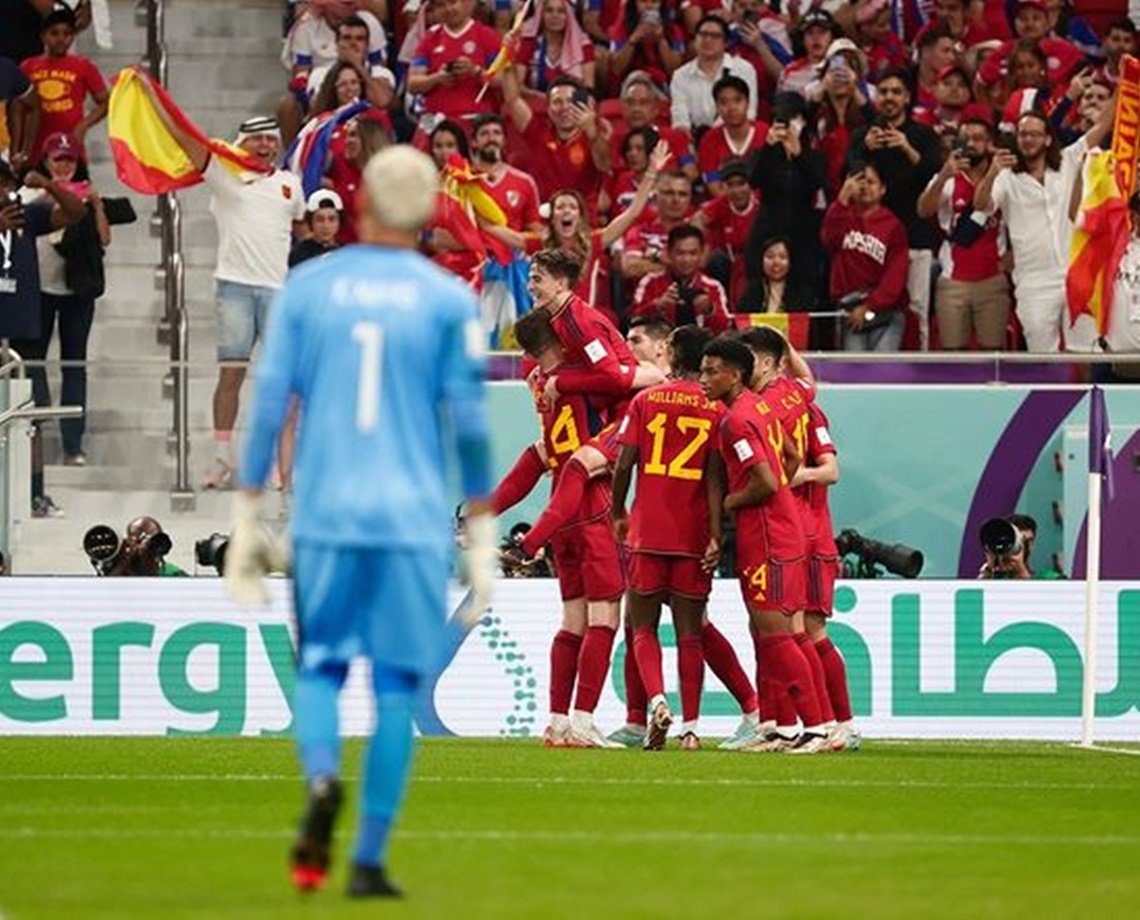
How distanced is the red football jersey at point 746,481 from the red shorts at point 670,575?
0.27 metres

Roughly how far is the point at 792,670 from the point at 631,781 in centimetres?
251

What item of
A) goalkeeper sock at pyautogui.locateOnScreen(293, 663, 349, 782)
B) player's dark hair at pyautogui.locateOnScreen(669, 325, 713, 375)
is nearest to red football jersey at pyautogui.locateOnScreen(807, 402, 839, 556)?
player's dark hair at pyautogui.locateOnScreen(669, 325, 713, 375)

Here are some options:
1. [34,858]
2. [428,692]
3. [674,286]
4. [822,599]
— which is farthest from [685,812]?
[674,286]

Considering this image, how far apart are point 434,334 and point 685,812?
12.7ft

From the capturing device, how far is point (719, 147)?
24.8 meters

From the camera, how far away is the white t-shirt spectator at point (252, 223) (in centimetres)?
2233

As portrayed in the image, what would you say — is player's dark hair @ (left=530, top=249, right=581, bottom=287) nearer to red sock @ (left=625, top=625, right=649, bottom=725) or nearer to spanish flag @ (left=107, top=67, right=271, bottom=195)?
red sock @ (left=625, top=625, right=649, bottom=725)

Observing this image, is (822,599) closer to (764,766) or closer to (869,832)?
(764,766)

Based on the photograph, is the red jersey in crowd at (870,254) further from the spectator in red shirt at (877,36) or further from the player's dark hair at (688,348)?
the player's dark hair at (688,348)

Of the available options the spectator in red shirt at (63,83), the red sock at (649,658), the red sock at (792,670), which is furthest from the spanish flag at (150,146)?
the red sock at (792,670)

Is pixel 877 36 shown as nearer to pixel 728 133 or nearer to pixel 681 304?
pixel 728 133

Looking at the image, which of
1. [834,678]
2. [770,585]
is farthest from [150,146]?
[770,585]

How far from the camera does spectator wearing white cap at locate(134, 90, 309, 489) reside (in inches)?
873

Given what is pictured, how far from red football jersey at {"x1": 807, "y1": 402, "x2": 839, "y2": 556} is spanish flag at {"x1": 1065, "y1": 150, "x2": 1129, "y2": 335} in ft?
17.2
